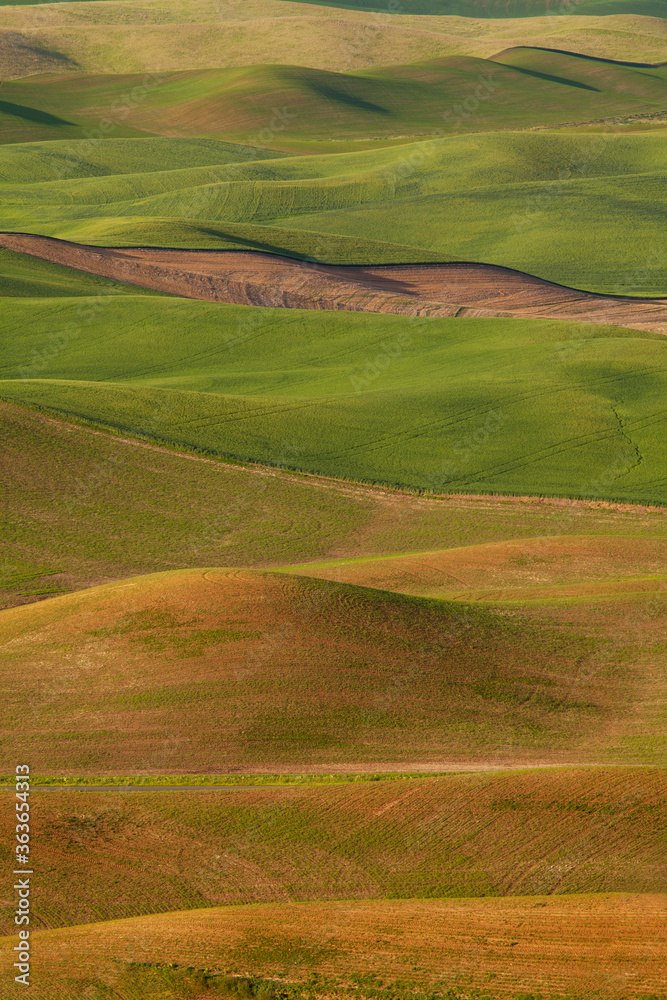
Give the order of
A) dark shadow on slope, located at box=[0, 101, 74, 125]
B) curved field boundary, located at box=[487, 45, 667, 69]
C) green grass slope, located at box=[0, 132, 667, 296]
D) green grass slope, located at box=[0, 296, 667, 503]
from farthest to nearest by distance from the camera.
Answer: curved field boundary, located at box=[487, 45, 667, 69] < dark shadow on slope, located at box=[0, 101, 74, 125] < green grass slope, located at box=[0, 132, 667, 296] < green grass slope, located at box=[0, 296, 667, 503]

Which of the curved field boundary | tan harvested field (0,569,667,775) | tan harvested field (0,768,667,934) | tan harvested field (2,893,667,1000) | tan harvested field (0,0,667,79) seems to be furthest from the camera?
the curved field boundary

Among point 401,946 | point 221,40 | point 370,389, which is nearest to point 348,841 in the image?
point 401,946

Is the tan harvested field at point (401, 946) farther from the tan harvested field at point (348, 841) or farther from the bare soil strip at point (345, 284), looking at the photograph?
the bare soil strip at point (345, 284)

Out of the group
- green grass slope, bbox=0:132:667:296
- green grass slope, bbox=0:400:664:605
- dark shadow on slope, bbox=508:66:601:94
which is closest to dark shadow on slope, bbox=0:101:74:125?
green grass slope, bbox=0:132:667:296

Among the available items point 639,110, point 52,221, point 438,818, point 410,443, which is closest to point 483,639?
point 438,818

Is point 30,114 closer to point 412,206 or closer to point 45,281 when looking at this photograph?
point 412,206

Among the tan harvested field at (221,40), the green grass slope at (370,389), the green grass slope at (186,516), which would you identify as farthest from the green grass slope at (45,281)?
the tan harvested field at (221,40)

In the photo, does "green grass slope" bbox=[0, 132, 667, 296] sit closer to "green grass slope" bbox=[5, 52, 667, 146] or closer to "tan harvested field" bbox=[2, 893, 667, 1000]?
"green grass slope" bbox=[5, 52, 667, 146]
